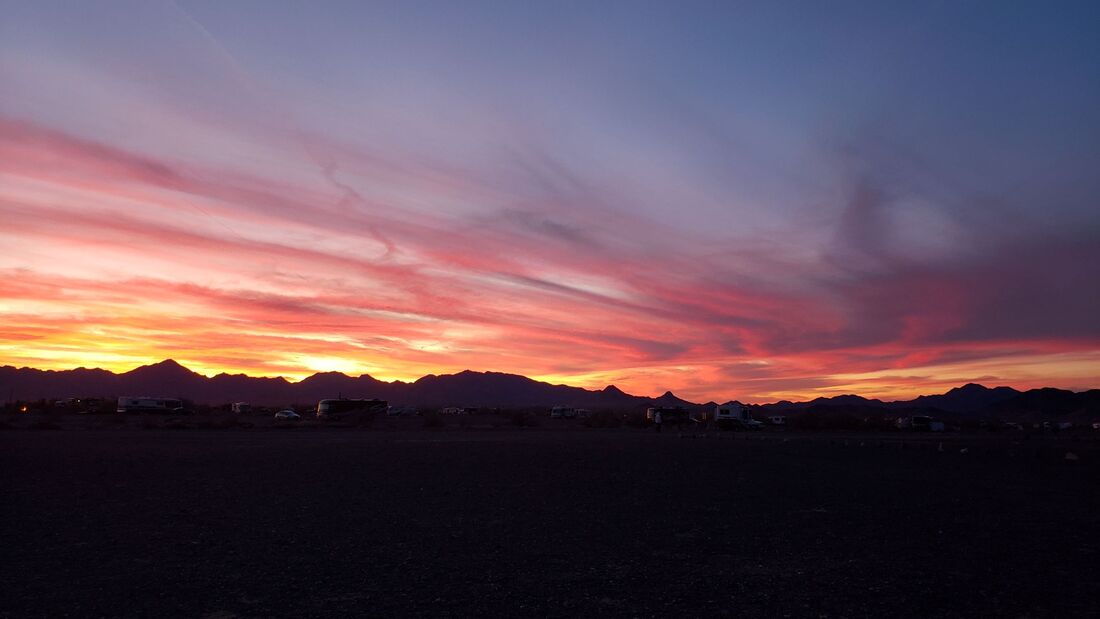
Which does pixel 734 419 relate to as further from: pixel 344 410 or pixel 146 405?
pixel 146 405

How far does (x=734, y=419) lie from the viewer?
7606cm

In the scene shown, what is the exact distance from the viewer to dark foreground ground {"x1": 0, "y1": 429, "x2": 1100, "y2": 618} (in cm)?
906

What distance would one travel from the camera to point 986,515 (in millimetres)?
16109

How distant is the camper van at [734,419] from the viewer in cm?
7312

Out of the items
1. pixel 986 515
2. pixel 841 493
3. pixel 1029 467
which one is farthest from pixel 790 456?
pixel 986 515

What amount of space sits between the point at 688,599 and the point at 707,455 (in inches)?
924

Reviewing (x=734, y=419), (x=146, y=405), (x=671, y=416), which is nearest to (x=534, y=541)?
(x=734, y=419)

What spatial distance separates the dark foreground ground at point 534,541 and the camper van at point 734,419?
158 feet

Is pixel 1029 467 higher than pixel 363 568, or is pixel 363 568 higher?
pixel 1029 467

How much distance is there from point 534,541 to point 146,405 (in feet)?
291

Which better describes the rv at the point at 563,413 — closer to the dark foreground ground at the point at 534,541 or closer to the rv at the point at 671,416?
the rv at the point at 671,416

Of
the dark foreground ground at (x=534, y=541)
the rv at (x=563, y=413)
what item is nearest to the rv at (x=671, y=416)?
the rv at (x=563, y=413)

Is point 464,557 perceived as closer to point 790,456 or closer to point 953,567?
point 953,567

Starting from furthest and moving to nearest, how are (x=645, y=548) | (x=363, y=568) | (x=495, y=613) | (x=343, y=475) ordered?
(x=343, y=475) < (x=645, y=548) < (x=363, y=568) < (x=495, y=613)
